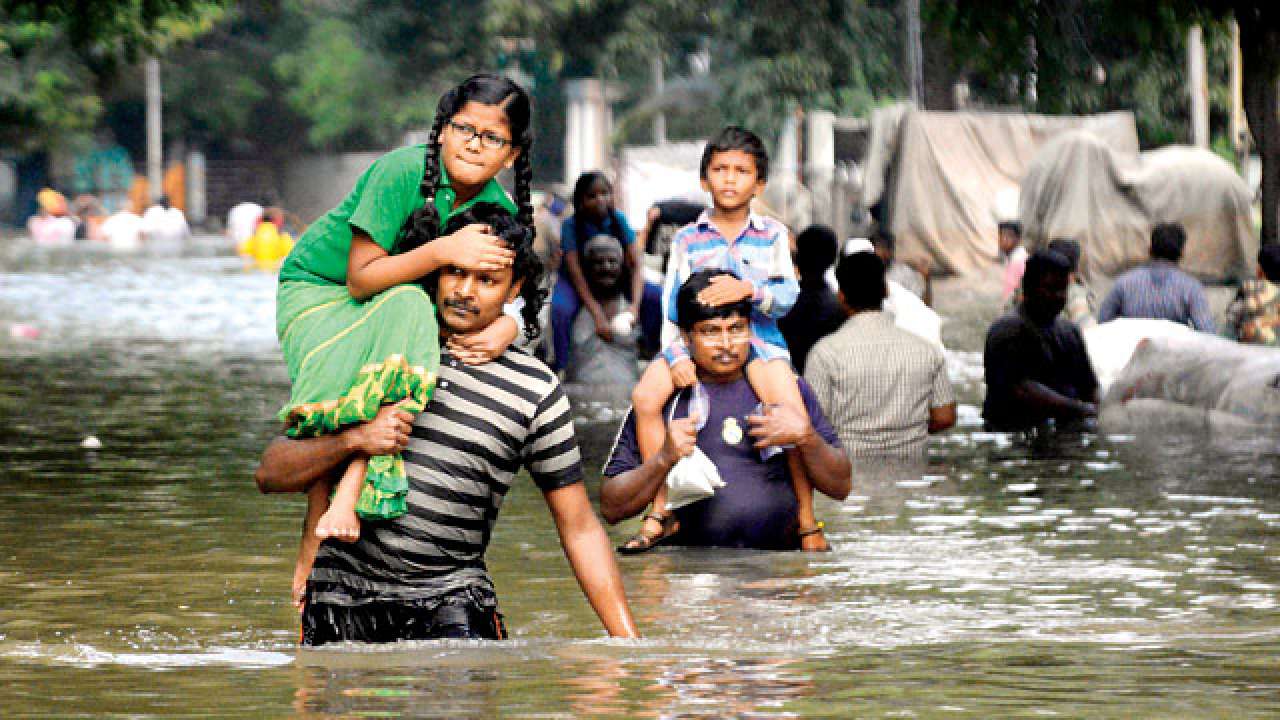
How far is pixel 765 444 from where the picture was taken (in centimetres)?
866

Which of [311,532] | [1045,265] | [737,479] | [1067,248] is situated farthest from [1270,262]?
[311,532]

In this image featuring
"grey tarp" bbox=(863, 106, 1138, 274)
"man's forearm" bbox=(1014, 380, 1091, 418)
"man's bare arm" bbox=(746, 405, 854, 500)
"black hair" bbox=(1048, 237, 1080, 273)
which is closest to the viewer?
"man's bare arm" bbox=(746, 405, 854, 500)

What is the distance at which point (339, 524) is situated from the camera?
588cm

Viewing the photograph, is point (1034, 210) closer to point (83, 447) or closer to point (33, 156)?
point (83, 447)

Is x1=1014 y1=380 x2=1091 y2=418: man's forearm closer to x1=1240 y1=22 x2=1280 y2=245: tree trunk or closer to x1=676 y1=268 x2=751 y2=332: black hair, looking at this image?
x1=1240 y1=22 x2=1280 y2=245: tree trunk

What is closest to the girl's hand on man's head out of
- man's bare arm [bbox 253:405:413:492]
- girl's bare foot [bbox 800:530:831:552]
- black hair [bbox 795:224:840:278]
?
man's bare arm [bbox 253:405:413:492]

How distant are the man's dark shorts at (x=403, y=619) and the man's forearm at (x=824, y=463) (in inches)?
113

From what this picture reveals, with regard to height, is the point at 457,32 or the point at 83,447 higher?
the point at 457,32

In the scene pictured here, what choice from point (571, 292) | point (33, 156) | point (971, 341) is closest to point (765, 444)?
point (571, 292)

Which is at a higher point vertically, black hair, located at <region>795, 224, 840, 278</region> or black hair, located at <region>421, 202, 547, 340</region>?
black hair, located at <region>421, 202, 547, 340</region>

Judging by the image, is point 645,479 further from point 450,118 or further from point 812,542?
point 450,118

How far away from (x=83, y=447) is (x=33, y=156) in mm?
67562

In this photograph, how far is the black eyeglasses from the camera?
6.14 metres

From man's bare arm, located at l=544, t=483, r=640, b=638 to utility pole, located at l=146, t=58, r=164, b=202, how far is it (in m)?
72.7
